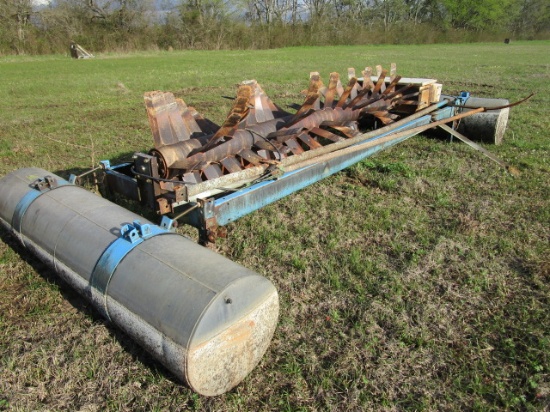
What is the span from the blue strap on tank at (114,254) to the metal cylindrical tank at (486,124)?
17.4 ft

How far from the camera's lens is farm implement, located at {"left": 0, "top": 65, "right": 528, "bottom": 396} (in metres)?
1.94

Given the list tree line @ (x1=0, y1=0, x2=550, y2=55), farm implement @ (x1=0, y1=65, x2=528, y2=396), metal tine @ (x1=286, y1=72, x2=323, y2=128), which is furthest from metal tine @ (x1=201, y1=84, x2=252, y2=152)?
tree line @ (x1=0, y1=0, x2=550, y2=55)

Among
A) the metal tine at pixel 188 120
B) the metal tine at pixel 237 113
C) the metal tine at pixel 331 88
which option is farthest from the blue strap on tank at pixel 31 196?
the metal tine at pixel 331 88

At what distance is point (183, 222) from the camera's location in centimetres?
308

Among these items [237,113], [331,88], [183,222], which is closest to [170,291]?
[183,222]

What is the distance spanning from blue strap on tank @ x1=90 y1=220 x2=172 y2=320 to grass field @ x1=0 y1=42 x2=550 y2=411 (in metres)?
0.41

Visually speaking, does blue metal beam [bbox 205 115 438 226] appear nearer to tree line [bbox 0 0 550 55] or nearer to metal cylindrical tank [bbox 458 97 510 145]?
metal cylindrical tank [bbox 458 97 510 145]

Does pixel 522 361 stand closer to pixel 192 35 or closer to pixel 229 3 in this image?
pixel 192 35

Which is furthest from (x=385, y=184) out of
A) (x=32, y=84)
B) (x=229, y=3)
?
(x=229, y=3)

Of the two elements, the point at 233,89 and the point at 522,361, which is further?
the point at 233,89

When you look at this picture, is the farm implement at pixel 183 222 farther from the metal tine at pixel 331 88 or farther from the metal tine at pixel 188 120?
the metal tine at pixel 331 88

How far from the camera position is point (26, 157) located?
587 cm

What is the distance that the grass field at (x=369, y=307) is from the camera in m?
2.14

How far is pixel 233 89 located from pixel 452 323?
10393 millimetres
